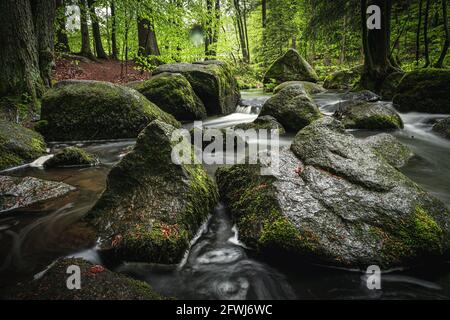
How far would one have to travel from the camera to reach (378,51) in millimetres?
10938

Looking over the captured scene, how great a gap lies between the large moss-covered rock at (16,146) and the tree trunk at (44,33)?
3200 millimetres

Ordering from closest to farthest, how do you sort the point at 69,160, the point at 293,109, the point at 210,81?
the point at 69,160, the point at 293,109, the point at 210,81

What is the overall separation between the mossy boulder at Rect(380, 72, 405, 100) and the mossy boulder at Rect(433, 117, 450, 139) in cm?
315

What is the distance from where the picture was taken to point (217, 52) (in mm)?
21672

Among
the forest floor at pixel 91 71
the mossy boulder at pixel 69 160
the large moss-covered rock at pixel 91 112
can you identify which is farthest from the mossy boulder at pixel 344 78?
the mossy boulder at pixel 69 160

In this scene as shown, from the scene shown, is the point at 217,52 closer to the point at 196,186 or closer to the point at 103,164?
the point at 103,164

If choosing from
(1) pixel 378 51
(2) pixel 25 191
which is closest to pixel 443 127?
(1) pixel 378 51

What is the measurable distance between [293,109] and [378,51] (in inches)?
230

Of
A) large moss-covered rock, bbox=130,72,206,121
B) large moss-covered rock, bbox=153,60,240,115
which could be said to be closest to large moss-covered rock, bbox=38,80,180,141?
large moss-covered rock, bbox=130,72,206,121

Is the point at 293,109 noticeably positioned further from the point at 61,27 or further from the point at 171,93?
the point at 61,27

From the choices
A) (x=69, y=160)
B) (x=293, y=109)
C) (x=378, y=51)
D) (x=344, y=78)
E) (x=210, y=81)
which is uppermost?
(x=378, y=51)

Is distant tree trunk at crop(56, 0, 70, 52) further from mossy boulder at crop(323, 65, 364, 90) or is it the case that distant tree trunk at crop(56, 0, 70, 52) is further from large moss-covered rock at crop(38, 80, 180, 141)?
mossy boulder at crop(323, 65, 364, 90)

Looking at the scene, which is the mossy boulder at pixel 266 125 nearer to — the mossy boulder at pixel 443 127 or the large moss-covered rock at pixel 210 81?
the large moss-covered rock at pixel 210 81
